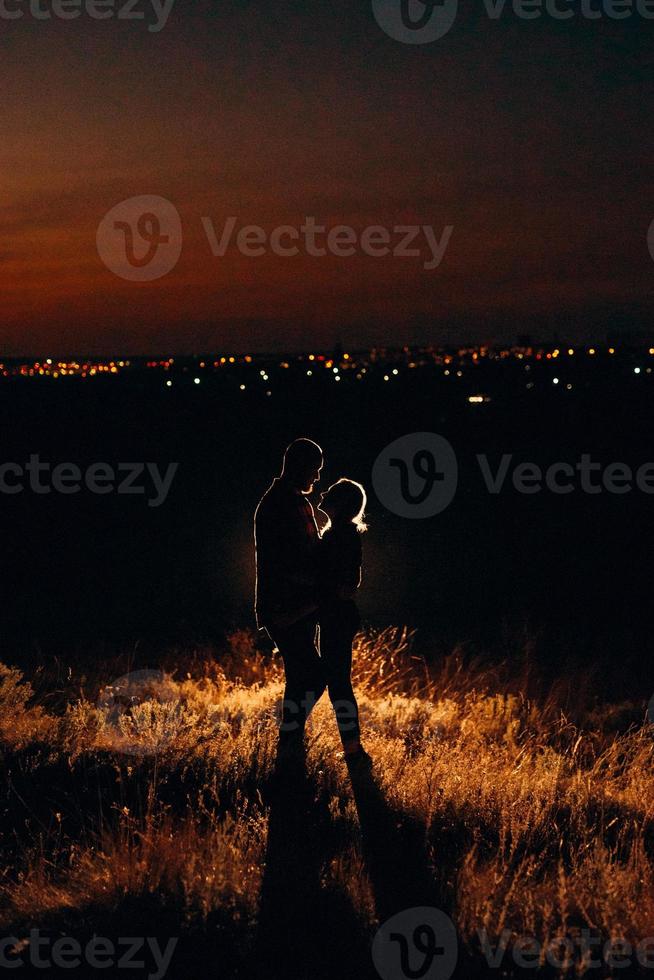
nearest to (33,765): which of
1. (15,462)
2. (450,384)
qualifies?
(15,462)

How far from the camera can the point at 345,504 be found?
5.36m

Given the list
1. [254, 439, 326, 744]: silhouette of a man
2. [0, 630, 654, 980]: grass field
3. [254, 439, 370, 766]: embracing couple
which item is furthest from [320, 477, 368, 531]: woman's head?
[0, 630, 654, 980]: grass field

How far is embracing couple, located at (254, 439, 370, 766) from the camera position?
5.33 m

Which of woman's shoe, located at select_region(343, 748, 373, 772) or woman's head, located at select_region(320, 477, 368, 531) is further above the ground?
woman's head, located at select_region(320, 477, 368, 531)

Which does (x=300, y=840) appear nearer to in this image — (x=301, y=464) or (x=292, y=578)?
(x=292, y=578)

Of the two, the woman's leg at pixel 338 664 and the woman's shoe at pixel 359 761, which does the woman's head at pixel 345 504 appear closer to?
the woman's leg at pixel 338 664

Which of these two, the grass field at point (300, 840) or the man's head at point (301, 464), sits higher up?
the man's head at point (301, 464)

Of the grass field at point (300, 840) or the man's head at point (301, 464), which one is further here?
the man's head at point (301, 464)

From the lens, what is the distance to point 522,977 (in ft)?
10.8

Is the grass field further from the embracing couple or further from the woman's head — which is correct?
the woman's head

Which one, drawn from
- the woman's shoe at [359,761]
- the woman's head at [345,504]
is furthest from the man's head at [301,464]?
the woman's shoe at [359,761]

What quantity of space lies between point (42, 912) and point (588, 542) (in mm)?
23816

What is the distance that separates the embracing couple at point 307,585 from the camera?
533 centimetres

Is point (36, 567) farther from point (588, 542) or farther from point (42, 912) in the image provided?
point (42, 912)
